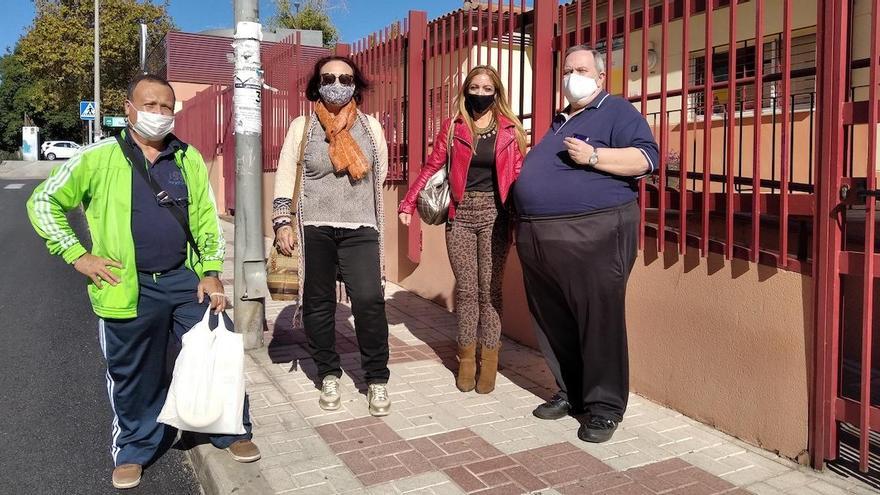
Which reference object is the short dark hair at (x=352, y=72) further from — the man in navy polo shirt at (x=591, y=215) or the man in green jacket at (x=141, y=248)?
the man in navy polo shirt at (x=591, y=215)

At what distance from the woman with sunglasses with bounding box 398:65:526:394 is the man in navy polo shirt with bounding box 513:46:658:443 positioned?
1.41 feet

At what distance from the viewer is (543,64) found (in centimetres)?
505

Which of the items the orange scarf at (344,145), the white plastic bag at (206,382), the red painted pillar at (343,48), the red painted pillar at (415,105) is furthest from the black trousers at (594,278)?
the red painted pillar at (343,48)

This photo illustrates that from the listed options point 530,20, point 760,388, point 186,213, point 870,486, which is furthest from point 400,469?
point 530,20

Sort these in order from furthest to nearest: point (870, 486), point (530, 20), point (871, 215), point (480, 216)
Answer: point (530, 20)
point (480, 216)
point (870, 486)
point (871, 215)

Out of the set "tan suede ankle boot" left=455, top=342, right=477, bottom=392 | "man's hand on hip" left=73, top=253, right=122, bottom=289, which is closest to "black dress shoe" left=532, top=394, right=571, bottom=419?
"tan suede ankle boot" left=455, top=342, right=477, bottom=392

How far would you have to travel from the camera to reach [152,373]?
340 centimetres

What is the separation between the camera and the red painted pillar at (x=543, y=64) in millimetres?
5023

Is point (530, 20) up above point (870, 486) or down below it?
above

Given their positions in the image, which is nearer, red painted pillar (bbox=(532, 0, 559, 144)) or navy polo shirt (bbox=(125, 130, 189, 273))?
navy polo shirt (bbox=(125, 130, 189, 273))

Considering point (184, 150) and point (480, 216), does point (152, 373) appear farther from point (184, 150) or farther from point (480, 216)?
point (480, 216)

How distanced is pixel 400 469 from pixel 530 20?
344cm

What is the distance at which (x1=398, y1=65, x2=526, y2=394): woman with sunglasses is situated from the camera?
163 inches

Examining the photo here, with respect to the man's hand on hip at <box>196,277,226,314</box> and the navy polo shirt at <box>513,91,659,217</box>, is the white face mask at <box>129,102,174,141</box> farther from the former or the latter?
the navy polo shirt at <box>513,91,659,217</box>
